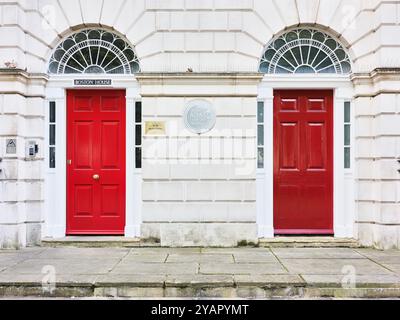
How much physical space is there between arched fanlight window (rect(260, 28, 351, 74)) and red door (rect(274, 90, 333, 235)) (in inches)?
29.9

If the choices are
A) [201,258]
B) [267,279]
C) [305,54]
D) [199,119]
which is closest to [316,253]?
[201,258]

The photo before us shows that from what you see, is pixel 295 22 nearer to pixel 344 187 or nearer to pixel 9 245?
pixel 344 187

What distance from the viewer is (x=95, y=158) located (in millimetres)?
8930

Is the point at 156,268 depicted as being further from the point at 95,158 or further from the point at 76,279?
the point at 95,158

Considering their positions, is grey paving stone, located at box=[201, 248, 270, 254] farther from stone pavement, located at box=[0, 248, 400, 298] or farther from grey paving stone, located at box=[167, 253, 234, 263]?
grey paving stone, located at box=[167, 253, 234, 263]

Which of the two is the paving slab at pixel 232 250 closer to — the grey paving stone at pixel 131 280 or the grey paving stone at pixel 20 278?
the grey paving stone at pixel 131 280

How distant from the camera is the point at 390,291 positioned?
5930 mm

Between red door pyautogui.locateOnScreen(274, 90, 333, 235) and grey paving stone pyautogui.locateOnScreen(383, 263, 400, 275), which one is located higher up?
red door pyautogui.locateOnScreen(274, 90, 333, 235)

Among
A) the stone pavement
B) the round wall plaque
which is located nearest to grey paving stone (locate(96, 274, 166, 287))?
the stone pavement

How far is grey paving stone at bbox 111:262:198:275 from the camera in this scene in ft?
21.6


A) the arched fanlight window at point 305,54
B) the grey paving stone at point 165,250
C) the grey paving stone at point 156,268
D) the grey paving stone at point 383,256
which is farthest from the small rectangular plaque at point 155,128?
the grey paving stone at point 383,256

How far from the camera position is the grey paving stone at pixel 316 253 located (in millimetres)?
7713

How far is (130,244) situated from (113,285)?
102 inches
